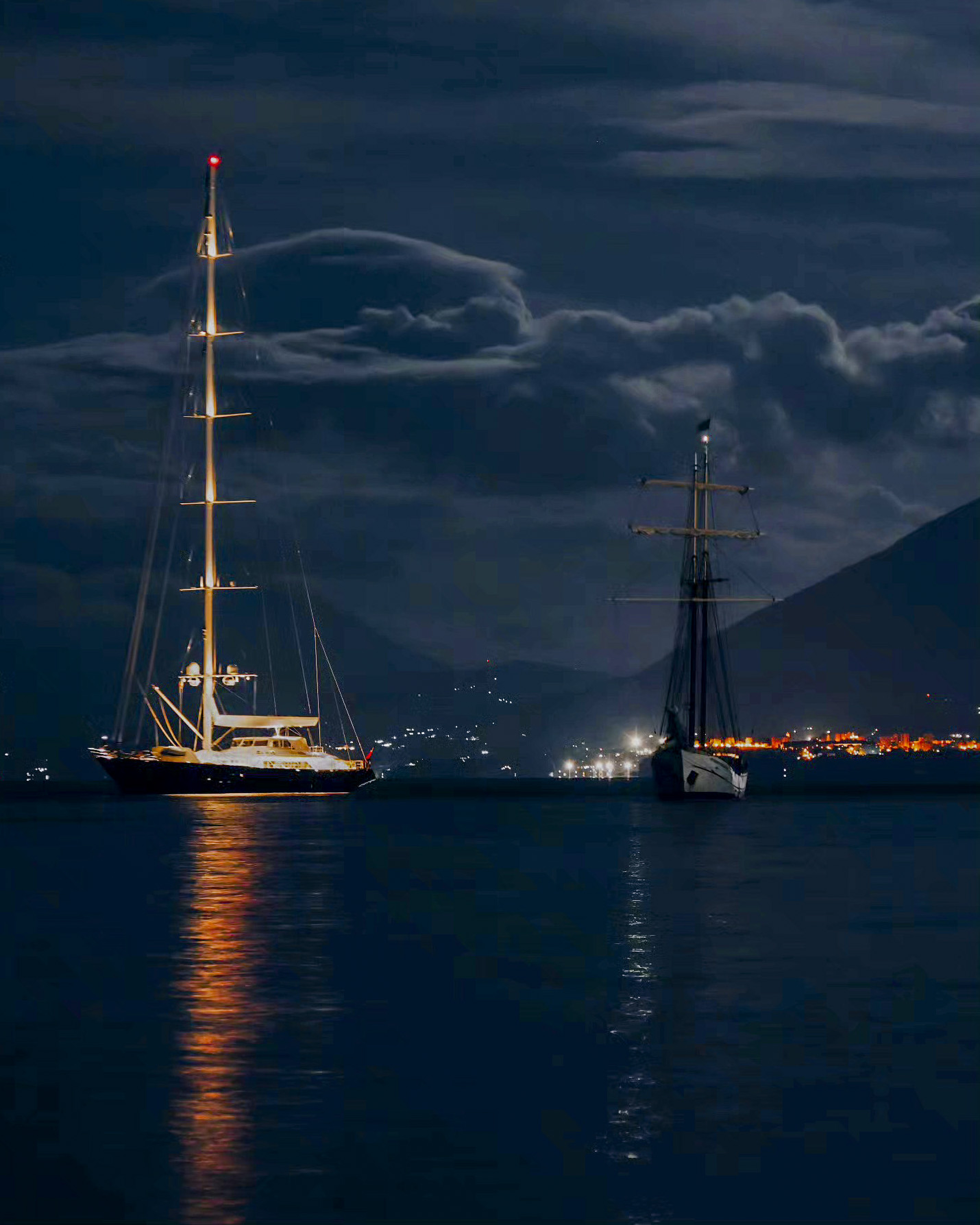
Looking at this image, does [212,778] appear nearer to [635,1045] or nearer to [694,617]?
[694,617]

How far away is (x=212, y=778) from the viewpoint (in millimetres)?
179375

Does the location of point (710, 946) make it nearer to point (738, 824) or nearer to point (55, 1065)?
point (55, 1065)

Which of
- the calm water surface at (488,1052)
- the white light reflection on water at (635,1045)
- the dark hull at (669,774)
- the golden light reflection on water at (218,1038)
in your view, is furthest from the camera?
the dark hull at (669,774)

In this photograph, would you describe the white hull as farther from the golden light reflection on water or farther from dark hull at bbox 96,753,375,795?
the golden light reflection on water

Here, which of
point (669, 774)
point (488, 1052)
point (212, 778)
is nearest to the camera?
point (488, 1052)

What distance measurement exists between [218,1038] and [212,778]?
144 m

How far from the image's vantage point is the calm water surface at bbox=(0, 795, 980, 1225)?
25.0 m

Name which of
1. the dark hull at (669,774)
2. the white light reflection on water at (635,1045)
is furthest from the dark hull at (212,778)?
the white light reflection on water at (635,1045)

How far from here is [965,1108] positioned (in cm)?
2967

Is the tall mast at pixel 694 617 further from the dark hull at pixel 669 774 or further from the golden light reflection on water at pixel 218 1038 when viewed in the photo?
the golden light reflection on water at pixel 218 1038

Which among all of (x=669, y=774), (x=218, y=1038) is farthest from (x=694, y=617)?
(x=218, y=1038)

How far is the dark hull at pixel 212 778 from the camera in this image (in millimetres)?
178625

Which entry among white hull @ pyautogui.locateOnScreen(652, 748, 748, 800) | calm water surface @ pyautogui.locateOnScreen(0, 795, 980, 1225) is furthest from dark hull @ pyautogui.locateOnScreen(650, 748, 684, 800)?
calm water surface @ pyautogui.locateOnScreen(0, 795, 980, 1225)

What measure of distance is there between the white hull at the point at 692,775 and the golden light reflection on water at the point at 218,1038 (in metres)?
109
